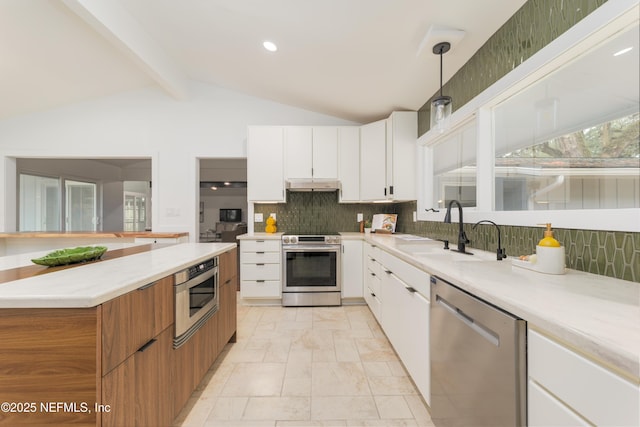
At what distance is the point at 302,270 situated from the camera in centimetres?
323

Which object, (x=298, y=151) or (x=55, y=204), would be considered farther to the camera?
(x=55, y=204)

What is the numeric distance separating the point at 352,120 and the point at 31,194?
21.0 feet

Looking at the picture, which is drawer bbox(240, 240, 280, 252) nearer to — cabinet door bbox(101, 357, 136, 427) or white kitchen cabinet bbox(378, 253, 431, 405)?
white kitchen cabinet bbox(378, 253, 431, 405)

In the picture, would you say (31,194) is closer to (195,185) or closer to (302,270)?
(195,185)

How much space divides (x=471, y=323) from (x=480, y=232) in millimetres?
1132

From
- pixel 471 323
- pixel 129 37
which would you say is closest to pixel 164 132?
pixel 129 37

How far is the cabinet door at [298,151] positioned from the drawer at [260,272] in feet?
3.80

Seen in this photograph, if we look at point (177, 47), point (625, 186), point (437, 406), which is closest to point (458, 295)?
point (437, 406)

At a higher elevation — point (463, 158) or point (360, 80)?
point (360, 80)

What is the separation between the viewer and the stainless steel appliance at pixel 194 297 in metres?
1.41

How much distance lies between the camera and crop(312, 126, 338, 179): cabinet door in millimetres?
3504

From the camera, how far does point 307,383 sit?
181cm

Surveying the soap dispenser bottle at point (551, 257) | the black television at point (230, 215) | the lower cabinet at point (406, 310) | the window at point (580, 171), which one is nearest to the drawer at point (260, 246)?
the lower cabinet at point (406, 310)

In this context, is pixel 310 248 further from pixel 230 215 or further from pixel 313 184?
pixel 230 215
